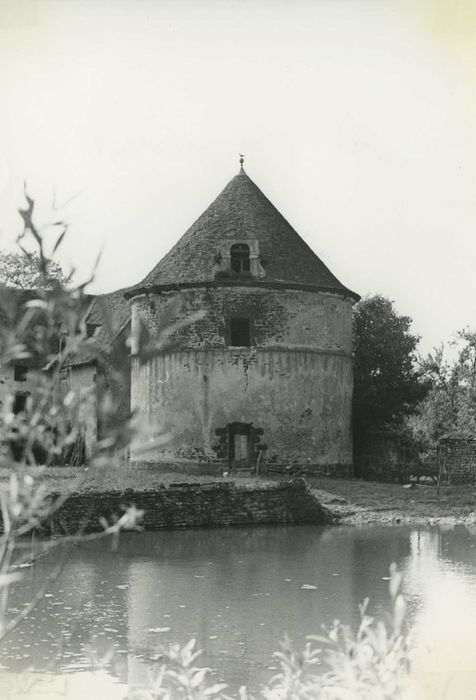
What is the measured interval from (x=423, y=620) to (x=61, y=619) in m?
4.51

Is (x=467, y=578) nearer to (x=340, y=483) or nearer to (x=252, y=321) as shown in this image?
(x=340, y=483)

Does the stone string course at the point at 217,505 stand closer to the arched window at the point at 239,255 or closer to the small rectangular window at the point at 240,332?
the small rectangular window at the point at 240,332

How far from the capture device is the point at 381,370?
37.1 metres

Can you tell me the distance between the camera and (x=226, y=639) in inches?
446

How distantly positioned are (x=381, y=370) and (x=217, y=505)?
51.0 ft

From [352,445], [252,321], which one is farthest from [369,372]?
[252,321]

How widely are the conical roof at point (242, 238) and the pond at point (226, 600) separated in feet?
36.7

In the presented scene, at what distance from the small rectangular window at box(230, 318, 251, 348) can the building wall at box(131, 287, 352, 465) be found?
0.28 meters

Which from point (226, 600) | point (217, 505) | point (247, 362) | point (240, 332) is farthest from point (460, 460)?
point (226, 600)

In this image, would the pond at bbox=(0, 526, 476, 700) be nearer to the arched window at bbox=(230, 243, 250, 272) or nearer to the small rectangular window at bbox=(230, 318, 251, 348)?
the small rectangular window at bbox=(230, 318, 251, 348)

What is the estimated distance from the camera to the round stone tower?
101ft

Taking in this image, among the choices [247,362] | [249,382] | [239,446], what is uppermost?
[247,362]

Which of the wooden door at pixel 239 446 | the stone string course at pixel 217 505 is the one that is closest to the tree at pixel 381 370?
the wooden door at pixel 239 446

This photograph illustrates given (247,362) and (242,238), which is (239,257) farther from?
(247,362)
